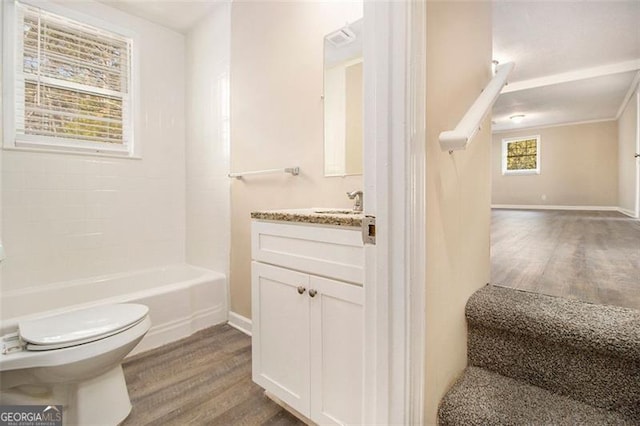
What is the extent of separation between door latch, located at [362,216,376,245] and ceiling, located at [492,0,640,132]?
3228mm

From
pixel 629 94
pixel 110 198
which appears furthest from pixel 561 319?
pixel 629 94

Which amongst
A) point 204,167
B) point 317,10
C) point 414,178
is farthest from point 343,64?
point 204,167

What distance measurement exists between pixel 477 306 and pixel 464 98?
818mm

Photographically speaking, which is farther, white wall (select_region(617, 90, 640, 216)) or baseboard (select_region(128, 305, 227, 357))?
white wall (select_region(617, 90, 640, 216))

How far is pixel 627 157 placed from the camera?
6391 mm

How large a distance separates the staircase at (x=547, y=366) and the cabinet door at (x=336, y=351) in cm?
31

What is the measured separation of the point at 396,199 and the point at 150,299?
192 centimetres

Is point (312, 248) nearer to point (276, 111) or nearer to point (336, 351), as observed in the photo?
point (336, 351)

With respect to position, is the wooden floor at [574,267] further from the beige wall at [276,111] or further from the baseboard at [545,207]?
the baseboard at [545,207]

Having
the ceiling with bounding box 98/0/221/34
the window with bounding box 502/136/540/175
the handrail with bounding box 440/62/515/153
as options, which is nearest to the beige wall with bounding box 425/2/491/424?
the handrail with bounding box 440/62/515/153

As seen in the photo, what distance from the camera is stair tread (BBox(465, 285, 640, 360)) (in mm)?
956

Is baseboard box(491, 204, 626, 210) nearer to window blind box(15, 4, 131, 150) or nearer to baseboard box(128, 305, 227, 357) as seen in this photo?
baseboard box(128, 305, 227, 357)

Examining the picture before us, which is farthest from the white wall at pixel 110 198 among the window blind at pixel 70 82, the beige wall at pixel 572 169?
the beige wall at pixel 572 169

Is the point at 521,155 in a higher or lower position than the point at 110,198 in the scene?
higher
